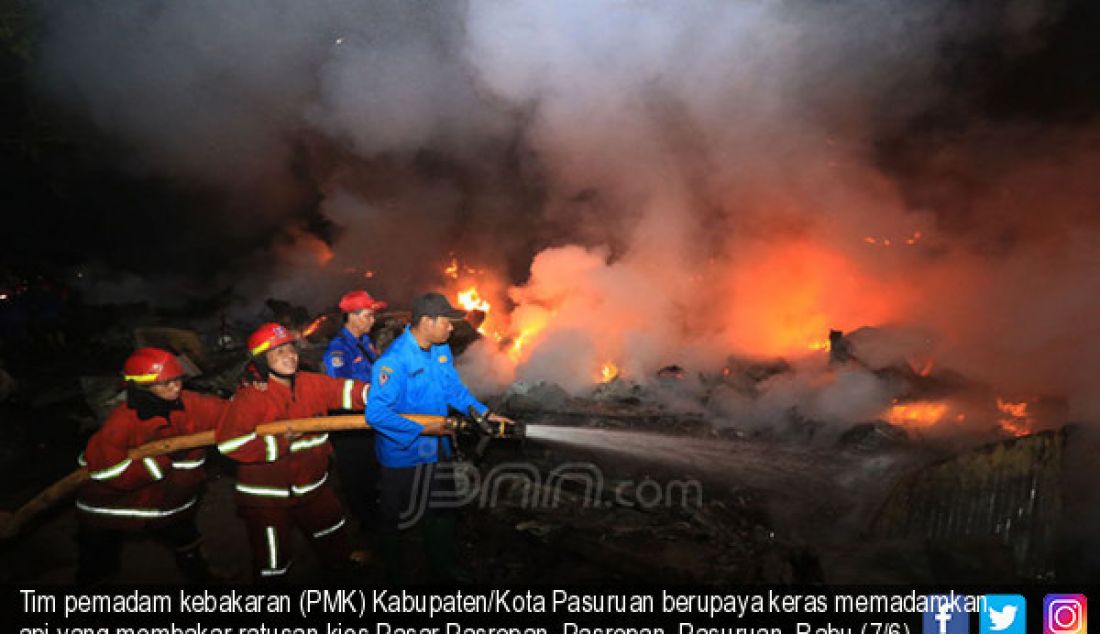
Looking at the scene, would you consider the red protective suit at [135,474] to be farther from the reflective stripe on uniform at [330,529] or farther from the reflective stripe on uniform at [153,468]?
the reflective stripe on uniform at [330,529]

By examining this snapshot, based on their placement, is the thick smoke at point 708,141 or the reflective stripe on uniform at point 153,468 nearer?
the reflective stripe on uniform at point 153,468

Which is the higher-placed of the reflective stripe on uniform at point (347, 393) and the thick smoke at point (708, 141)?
the thick smoke at point (708, 141)

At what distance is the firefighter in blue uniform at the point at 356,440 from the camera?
4.66 metres

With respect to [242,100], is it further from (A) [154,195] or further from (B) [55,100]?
(A) [154,195]

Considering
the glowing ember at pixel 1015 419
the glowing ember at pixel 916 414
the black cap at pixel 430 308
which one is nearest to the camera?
the black cap at pixel 430 308

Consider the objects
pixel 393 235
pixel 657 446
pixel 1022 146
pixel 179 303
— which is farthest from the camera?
pixel 393 235

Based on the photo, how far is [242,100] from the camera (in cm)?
1295

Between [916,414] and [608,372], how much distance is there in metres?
4.31

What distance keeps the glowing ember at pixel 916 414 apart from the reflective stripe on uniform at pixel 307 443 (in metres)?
6.60

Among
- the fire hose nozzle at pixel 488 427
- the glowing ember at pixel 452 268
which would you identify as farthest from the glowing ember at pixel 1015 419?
the glowing ember at pixel 452 268

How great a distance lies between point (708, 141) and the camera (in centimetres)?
1137

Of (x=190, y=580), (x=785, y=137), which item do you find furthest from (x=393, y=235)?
(x=190, y=580)

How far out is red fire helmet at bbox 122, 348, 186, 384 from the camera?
135 inches

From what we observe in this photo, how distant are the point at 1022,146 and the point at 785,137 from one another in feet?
13.4
